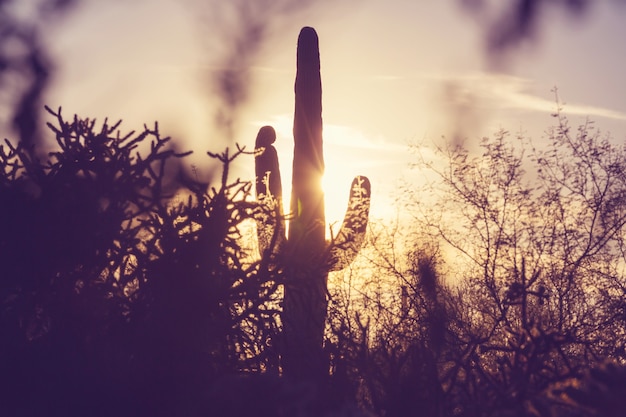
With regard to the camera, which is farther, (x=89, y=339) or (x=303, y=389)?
(x=89, y=339)

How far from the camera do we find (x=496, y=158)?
973 cm

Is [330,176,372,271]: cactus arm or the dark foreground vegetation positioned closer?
the dark foreground vegetation

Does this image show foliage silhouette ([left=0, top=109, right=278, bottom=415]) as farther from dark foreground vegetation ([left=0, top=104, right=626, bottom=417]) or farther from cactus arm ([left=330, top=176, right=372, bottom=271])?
cactus arm ([left=330, top=176, right=372, bottom=271])

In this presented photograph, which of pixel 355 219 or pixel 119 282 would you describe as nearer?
pixel 119 282

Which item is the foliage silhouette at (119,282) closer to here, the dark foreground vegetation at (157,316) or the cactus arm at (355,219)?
the dark foreground vegetation at (157,316)

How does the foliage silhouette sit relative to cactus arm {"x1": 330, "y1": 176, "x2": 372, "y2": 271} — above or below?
below

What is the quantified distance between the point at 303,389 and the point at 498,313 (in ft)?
23.4

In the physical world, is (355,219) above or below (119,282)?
above

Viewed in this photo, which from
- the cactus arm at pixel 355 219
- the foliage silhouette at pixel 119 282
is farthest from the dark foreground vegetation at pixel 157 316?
the cactus arm at pixel 355 219

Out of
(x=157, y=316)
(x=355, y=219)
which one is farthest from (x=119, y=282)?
(x=355, y=219)

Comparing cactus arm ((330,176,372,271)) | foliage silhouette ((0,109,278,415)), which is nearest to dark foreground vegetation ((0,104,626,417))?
foliage silhouette ((0,109,278,415))

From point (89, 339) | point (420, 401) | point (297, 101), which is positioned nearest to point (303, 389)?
point (420, 401)

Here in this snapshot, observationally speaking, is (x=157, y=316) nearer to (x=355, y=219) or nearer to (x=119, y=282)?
(x=119, y=282)

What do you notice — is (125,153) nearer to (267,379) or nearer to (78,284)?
(78,284)
